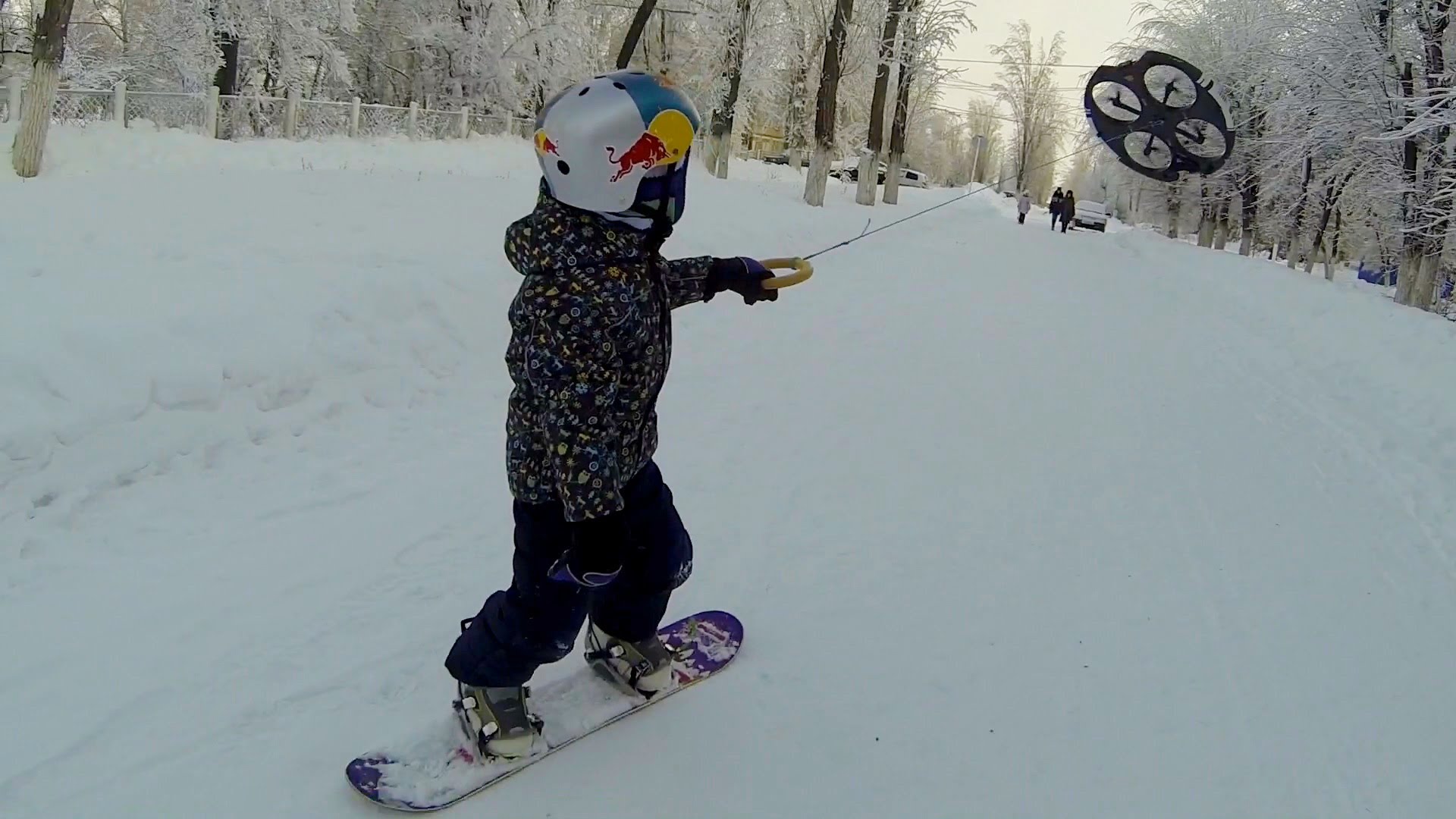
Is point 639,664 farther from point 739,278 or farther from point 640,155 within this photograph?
point 640,155

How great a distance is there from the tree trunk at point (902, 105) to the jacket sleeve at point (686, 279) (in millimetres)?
26448

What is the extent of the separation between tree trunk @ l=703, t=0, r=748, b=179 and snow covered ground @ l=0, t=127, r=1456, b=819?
61.0ft

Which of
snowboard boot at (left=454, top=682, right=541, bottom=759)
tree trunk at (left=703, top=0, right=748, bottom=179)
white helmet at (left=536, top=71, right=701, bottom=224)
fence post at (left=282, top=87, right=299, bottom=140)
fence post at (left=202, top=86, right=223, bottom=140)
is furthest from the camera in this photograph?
tree trunk at (left=703, top=0, right=748, bottom=179)

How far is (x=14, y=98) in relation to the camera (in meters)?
13.3

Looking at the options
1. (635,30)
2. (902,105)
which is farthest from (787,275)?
(902,105)

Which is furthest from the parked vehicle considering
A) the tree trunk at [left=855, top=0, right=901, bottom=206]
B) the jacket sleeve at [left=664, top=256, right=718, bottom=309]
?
the jacket sleeve at [left=664, top=256, right=718, bottom=309]

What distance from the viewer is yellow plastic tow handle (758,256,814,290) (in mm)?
2971

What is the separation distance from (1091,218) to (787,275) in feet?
117

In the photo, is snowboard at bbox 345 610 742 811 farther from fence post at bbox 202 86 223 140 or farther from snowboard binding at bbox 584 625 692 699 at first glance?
fence post at bbox 202 86 223 140

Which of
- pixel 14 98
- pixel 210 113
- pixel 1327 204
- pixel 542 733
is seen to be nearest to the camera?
pixel 542 733

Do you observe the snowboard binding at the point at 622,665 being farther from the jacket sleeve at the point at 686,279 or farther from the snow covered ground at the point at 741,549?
the jacket sleeve at the point at 686,279

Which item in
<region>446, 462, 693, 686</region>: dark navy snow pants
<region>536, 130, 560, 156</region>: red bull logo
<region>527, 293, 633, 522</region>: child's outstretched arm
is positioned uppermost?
<region>536, 130, 560, 156</region>: red bull logo

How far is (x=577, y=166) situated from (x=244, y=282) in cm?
482

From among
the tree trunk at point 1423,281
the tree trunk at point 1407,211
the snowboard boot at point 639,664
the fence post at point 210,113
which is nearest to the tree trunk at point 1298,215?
the tree trunk at point 1407,211
